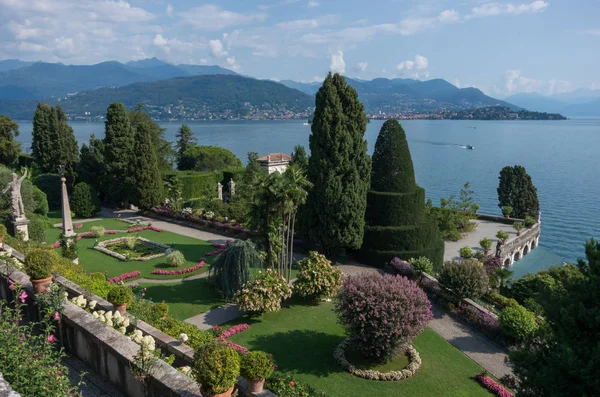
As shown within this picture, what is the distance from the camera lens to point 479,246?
29.0 m

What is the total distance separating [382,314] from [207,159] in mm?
42872

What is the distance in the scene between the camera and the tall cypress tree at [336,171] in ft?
69.1

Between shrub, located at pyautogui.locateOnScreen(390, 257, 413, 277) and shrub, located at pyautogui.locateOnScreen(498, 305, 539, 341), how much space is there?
17.4 feet

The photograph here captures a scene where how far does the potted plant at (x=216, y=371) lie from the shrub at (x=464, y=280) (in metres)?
12.7

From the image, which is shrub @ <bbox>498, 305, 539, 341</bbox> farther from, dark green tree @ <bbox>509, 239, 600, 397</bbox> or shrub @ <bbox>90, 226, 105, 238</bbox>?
shrub @ <bbox>90, 226, 105, 238</bbox>

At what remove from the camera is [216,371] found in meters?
5.53

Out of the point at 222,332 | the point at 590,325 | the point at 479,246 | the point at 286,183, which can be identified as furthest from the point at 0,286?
the point at 479,246

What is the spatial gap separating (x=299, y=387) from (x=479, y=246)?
23267mm

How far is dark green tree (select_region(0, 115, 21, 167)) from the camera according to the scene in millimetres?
42969

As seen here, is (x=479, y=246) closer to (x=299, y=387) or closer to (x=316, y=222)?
(x=316, y=222)

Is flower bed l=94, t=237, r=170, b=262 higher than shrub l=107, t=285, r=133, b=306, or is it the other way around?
shrub l=107, t=285, r=133, b=306

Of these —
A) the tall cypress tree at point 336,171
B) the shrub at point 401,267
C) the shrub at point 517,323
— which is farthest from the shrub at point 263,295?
the shrub at point 517,323

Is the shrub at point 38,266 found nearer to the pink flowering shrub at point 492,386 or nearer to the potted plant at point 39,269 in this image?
the potted plant at point 39,269

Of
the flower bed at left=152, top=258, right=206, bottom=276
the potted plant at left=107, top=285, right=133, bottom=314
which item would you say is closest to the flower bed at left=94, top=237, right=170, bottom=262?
the flower bed at left=152, top=258, right=206, bottom=276
